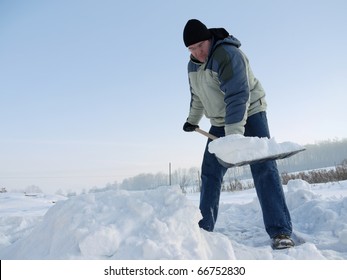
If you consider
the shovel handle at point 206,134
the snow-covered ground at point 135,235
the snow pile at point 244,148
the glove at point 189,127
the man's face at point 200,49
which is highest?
the man's face at point 200,49

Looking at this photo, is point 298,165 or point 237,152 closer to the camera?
point 237,152

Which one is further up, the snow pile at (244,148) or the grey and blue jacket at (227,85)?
the grey and blue jacket at (227,85)

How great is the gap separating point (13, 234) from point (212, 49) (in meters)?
Answer: 2.73

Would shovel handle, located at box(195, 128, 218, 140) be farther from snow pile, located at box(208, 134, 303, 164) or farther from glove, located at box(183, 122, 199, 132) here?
snow pile, located at box(208, 134, 303, 164)

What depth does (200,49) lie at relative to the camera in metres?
2.77

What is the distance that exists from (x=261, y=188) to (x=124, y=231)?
50.5 inches

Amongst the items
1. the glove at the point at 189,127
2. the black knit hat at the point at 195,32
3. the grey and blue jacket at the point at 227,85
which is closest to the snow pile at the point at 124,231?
the grey and blue jacket at the point at 227,85

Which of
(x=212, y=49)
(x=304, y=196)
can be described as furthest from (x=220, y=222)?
(x=212, y=49)

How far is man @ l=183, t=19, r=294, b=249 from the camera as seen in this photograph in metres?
2.56

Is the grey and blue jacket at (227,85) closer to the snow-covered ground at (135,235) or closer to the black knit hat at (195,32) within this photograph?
the black knit hat at (195,32)

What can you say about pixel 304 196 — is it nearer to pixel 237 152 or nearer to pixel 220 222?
pixel 220 222

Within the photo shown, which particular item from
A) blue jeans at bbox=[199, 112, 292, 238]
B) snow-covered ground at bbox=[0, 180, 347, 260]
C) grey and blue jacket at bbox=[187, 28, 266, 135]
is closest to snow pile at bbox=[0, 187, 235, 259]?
snow-covered ground at bbox=[0, 180, 347, 260]

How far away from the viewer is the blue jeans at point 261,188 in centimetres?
271

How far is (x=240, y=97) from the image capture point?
2.56 metres
